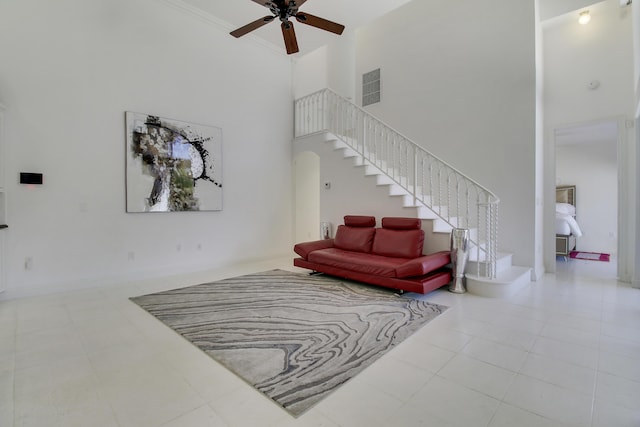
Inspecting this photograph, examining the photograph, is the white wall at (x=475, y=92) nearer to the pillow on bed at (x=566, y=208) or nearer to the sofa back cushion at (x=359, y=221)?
the sofa back cushion at (x=359, y=221)

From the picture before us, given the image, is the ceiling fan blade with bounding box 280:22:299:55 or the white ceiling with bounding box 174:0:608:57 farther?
the white ceiling with bounding box 174:0:608:57

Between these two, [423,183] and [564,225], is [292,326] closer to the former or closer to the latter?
[423,183]

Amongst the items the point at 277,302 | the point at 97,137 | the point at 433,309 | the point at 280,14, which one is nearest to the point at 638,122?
the point at 433,309

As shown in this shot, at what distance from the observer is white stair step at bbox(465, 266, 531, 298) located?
3.85 metres

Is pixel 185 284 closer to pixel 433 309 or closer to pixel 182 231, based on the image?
pixel 182 231

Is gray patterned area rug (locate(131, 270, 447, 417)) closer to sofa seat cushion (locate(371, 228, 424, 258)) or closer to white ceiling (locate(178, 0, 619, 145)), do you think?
sofa seat cushion (locate(371, 228, 424, 258))

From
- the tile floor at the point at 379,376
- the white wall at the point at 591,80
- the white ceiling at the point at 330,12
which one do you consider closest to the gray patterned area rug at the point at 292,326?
the tile floor at the point at 379,376

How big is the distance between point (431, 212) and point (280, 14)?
3629mm

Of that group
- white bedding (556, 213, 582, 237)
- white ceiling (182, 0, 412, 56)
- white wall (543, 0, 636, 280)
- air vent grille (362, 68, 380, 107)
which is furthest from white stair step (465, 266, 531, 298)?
white ceiling (182, 0, 412, 56)

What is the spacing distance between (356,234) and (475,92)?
320cm

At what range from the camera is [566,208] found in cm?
725

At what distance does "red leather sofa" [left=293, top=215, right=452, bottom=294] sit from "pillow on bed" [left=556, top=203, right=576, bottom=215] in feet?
15.9

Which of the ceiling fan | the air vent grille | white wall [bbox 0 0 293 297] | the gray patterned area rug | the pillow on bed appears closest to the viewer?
the gray patterned area rug

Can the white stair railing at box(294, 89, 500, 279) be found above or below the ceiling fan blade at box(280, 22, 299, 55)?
below
